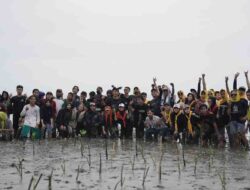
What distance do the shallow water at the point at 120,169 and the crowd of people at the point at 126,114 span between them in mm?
2043

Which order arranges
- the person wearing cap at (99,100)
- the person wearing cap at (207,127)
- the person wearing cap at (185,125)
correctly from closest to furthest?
1. the person wearing cap at (207,127)
2. the person wearing cap at (185,125)
3. the person wearing cap at (99,100)

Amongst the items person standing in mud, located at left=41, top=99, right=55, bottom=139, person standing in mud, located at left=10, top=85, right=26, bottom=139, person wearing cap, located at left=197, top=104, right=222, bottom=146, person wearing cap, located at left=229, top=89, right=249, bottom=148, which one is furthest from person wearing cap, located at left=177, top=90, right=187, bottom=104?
→ person standing in mud, located at left=10, top=85, right=26, bottom=139

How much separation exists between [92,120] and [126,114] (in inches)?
62.1

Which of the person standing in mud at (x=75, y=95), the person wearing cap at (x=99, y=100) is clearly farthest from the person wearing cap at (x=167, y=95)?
the person standing in mud at (x=75, y=95)

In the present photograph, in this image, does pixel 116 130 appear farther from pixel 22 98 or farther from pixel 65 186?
pixel 65 186

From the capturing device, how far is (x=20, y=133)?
19.4 metres

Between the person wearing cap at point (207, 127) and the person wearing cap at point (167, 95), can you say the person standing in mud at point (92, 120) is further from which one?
the person wearing cap at point (207, 127)

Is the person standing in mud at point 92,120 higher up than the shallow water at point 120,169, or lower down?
higher up

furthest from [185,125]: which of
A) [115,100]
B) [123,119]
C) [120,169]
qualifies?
[120,169]

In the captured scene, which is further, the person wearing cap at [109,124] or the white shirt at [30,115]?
the person wearing cap at [109,124]

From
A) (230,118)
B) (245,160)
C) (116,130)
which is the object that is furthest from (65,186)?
(116,130)

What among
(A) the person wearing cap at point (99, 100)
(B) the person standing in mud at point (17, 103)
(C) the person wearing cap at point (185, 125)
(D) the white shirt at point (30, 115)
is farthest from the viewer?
(A) the person wearing cap at point (99, 100)

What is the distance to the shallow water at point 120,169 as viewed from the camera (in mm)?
9062

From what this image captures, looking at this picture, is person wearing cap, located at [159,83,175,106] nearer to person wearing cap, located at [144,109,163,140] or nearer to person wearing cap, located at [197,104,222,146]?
person wearing cap, located at [144,109,163,140]
